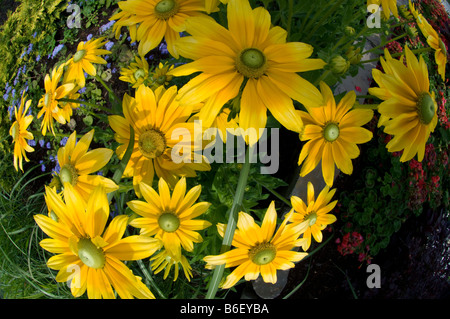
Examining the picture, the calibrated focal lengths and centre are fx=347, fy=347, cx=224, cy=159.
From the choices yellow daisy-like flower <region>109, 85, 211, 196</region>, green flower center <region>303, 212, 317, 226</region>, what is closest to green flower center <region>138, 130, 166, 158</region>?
yellow daisy-like flower <region>109, 85, 211, 196</region>

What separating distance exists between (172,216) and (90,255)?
26cm

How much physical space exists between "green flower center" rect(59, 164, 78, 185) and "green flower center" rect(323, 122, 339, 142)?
0.69 m

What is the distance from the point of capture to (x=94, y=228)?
0.73 m

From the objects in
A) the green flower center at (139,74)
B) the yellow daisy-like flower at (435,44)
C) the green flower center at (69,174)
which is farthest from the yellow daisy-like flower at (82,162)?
the yellow daisy-like flower at (435,44)

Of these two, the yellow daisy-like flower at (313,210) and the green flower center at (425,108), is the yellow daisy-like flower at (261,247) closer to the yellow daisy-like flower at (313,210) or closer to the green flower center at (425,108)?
the yellow daisy-like flower at (313,210)

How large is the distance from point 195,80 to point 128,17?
0.45m

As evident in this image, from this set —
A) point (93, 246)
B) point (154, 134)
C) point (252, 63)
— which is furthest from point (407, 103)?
point (93, 246)

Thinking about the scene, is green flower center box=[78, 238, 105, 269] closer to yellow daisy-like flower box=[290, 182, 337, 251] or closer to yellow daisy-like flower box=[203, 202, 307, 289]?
yellow daisy-like flower box=[203, 202, 307, 289]

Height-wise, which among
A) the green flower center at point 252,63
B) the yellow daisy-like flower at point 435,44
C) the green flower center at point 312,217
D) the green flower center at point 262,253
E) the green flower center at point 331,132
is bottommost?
the green flower center at point 262,253

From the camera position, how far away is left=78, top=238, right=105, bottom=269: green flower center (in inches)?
28.3

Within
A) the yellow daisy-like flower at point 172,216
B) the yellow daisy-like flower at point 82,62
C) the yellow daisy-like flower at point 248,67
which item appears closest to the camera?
the yellow daisy-like flower at point 248,67

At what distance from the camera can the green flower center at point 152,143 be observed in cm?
88
